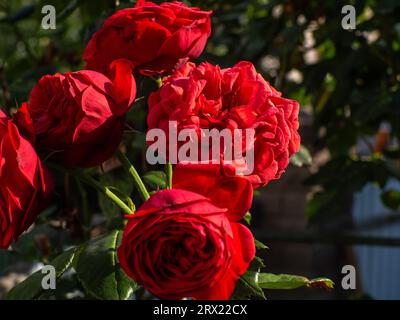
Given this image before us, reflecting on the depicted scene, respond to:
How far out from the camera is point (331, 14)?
2.07 meters

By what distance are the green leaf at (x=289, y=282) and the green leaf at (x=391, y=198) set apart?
123 centimetres

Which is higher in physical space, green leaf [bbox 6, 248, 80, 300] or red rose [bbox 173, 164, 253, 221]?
red rose [bbox 173, 164, 253, 221]

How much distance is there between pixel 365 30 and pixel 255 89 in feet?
3.55

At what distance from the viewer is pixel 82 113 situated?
878mm

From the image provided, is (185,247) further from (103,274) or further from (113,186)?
(113,186)

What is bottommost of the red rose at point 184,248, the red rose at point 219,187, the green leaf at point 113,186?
the green leaf at point 113,186

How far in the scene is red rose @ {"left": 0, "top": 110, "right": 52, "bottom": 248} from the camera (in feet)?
2.71

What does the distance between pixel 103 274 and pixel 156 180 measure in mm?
164

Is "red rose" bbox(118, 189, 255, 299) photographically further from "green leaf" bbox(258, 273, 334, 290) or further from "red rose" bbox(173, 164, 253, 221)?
"green leaf" bbox(258, 273, 334, 290)

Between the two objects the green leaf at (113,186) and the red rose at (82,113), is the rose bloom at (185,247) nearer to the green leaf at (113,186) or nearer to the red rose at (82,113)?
the red rose at (82,113)

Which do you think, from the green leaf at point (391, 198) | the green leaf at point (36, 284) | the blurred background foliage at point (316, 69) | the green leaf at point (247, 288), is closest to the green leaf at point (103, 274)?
the green leaf at point (36, 284)

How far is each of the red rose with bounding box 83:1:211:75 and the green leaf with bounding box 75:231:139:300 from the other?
0.23 metres

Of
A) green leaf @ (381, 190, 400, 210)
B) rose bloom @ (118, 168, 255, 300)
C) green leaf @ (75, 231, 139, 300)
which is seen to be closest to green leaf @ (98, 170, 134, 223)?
green leaf @ (75, 231, 139, 300)

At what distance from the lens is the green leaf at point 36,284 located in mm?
1022
